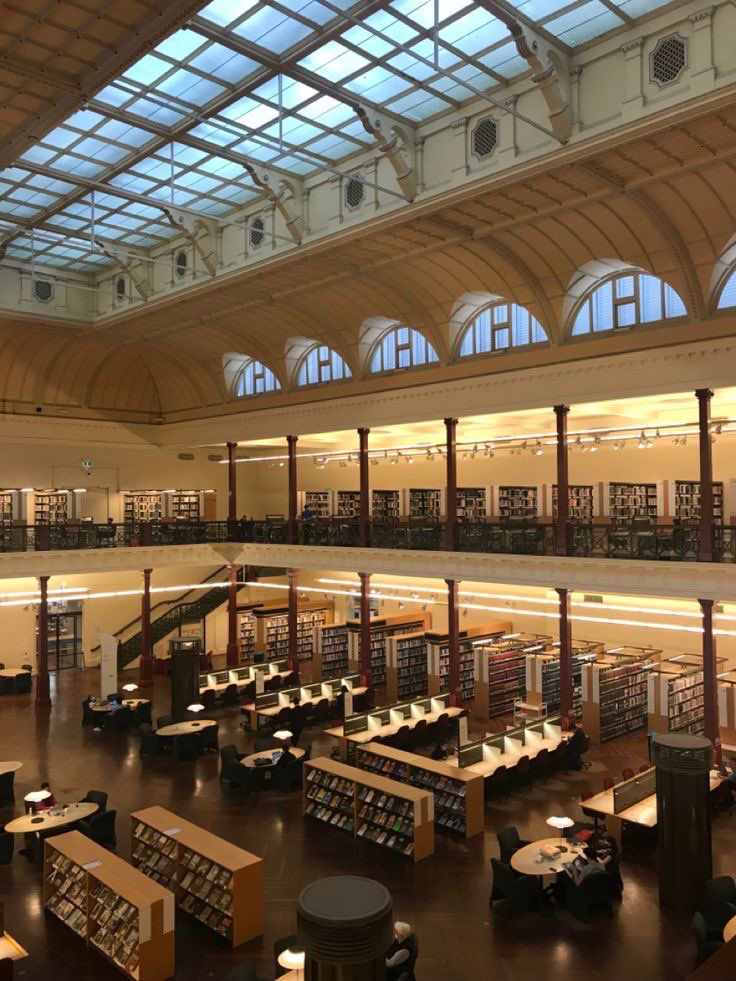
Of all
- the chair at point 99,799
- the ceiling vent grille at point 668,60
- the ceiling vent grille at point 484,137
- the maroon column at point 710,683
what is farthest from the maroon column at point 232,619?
the ceiling vent grille at point 668,60

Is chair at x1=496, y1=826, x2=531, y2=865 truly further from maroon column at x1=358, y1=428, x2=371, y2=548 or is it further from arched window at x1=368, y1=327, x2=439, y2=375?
arched window at x1=368, y1=327, x2=439, y2=375

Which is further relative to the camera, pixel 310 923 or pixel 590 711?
pixel 590 711

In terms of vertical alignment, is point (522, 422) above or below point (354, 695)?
above

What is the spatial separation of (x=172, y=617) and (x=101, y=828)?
501 inches

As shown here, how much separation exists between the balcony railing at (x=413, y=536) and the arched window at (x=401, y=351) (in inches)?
140

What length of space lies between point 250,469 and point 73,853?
18714 mm

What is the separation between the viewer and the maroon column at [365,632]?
57.4ft

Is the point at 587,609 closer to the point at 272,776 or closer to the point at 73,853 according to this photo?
the point at 272,776

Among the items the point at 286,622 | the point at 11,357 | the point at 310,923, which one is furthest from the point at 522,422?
the point at 310,923

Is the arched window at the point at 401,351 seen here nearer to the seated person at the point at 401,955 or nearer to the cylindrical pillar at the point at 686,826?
the cylindrical pillar at the point at 686,826

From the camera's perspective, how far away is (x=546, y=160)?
34.1 feet

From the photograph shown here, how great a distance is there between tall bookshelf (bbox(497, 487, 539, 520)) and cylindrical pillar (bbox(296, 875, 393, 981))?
1227cm

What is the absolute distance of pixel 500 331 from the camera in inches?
621

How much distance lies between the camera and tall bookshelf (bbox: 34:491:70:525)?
2186cm
